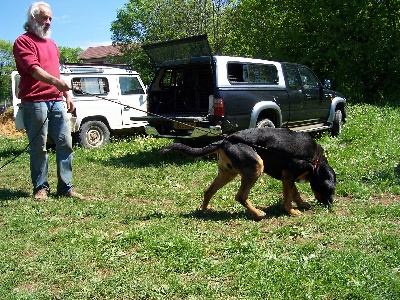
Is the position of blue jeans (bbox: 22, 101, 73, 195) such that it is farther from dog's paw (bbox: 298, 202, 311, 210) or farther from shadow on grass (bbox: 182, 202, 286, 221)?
dog's paw (bbox: 298, 202, 311, 210)

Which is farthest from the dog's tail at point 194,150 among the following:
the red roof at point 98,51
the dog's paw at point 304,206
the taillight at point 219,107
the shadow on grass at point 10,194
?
the red roof at point 98,51

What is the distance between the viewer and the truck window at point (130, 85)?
39.2ft

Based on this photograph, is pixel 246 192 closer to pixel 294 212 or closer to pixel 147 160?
pixel 294 212

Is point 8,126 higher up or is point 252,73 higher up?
point 252,73

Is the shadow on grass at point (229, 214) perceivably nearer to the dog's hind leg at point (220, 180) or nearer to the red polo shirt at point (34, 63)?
the dog's hind leg at point (220, 180)

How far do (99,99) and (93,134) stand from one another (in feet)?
3.28

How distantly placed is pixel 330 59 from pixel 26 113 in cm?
1529

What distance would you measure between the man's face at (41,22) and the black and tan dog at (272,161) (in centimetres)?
244

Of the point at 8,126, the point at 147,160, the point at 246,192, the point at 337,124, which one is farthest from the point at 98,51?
the point at 246,192

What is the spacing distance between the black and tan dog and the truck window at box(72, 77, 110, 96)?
23.0 feet

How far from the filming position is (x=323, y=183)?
16.5 ft

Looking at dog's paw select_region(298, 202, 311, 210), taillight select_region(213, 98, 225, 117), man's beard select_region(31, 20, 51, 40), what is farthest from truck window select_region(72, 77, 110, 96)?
dog's paw select_region(298, 202, 311, 210)

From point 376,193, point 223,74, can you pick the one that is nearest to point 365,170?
point 376,193

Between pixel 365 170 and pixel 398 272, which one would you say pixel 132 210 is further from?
pixel 365 170
